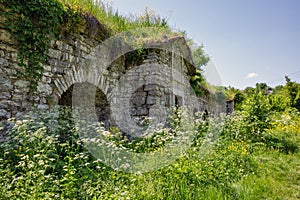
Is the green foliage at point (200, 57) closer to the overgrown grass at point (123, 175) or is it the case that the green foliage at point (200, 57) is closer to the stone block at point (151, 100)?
the stone block at point (151, 100)

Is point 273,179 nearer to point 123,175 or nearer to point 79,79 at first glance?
point 123,175

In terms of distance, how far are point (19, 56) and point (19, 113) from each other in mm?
941

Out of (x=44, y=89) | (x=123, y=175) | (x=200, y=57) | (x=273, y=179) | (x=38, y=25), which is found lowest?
(x=273, y=179)

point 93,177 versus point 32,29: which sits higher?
point 32,29

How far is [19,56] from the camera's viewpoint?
352cm

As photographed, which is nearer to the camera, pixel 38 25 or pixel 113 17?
pixel 38 25

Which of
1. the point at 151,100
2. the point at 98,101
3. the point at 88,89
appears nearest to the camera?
the point at 88,89

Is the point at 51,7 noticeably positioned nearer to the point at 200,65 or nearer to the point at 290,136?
the point at 290,136

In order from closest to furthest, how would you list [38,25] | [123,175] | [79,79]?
1. [123,175]
2. [38,25]
3. [79,79]

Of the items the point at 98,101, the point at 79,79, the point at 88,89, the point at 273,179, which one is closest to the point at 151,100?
the point at 98,101

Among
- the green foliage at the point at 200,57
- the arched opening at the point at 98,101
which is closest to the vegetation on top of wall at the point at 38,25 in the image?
the arched opening at the point at 98,101

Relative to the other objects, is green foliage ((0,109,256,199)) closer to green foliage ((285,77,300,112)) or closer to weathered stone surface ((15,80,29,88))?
weathered stone surface ((15,80,29,88))

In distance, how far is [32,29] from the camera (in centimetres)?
364

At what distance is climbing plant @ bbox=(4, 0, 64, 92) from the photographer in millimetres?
3492
